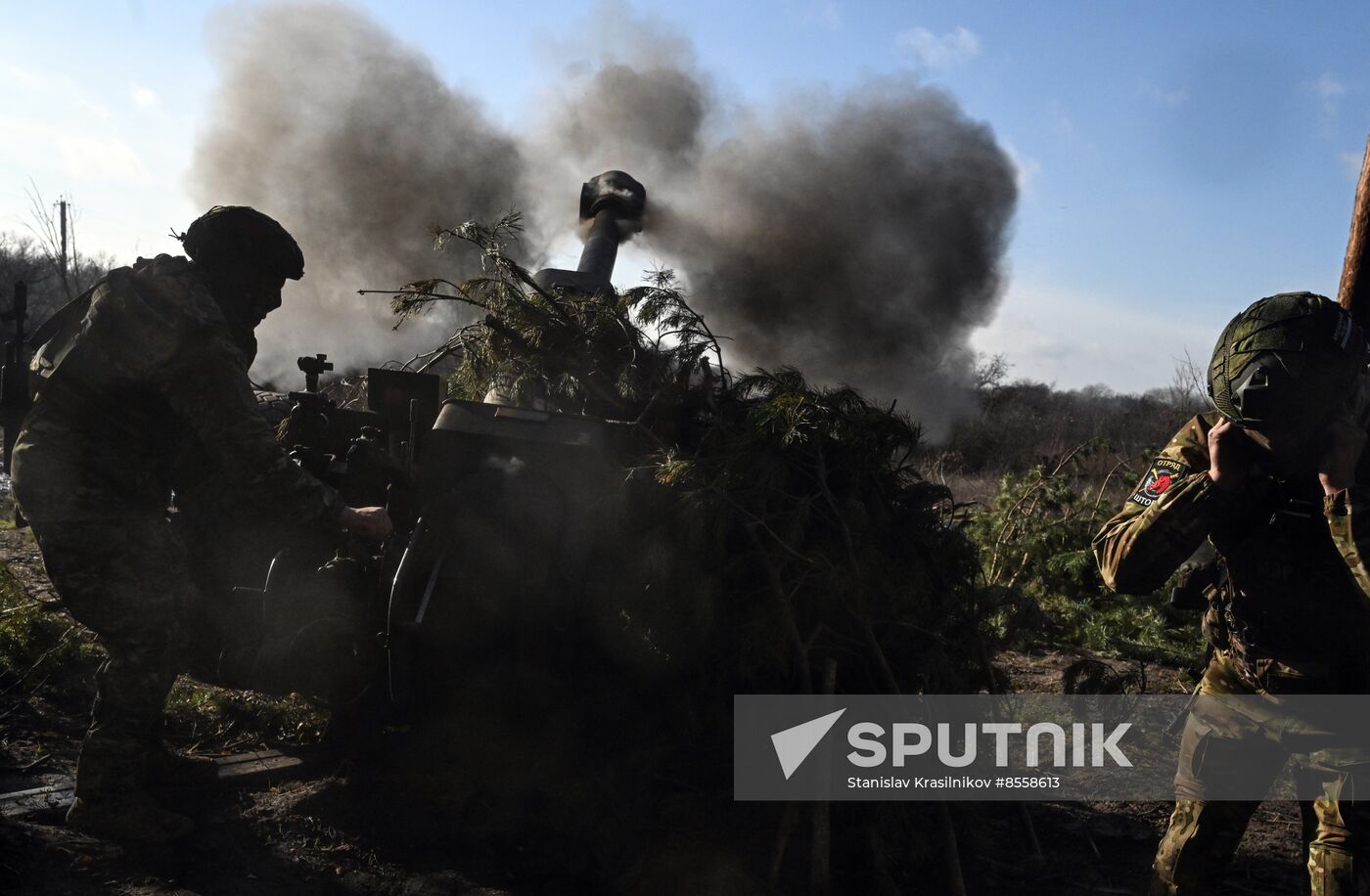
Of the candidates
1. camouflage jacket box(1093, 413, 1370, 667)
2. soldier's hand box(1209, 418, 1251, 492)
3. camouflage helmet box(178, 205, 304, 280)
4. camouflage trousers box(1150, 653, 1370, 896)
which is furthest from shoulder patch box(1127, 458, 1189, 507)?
camouflage helmet box(178, 205, 304, 280)

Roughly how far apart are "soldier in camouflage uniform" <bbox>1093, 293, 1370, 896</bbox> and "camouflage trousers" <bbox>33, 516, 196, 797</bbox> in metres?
3.38

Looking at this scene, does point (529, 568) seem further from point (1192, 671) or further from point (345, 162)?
point (345, 162)

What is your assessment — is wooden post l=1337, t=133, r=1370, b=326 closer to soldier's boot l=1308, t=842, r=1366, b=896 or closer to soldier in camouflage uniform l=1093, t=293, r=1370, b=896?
soldier in camouflage uniform l=1093, t=293, r=1370, b=896

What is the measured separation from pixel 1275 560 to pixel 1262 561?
0.03 m

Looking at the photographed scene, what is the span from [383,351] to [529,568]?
9.64 metres

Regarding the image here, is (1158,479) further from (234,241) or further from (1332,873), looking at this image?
(234,241)

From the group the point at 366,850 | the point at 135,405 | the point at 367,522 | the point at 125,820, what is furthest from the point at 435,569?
the point at 125,820

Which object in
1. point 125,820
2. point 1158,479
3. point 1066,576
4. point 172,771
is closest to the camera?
point 1158,479

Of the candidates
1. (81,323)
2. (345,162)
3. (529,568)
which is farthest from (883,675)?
(345,162)

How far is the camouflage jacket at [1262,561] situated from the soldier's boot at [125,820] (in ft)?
11.1

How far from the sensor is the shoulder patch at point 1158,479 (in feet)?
10.1

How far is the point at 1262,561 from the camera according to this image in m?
2.92

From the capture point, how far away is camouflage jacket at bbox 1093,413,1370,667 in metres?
2.84

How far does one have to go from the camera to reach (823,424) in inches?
173
